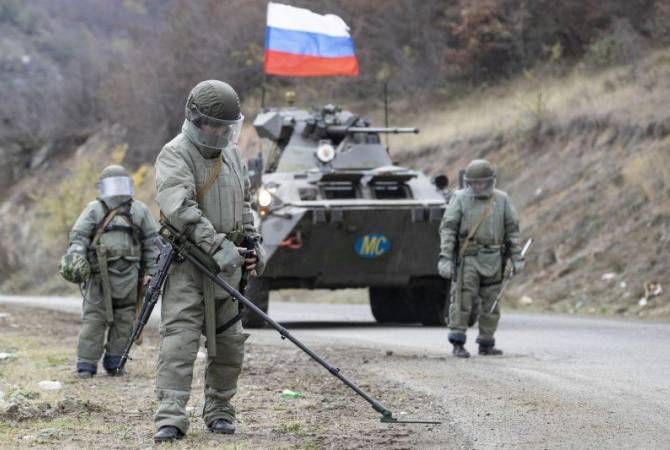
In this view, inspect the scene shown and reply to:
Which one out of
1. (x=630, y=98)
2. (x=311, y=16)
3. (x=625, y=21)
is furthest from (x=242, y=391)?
(x=625, y=21)

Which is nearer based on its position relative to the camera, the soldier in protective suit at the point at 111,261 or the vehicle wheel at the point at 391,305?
the soldier in protective suit at the point at 111,261

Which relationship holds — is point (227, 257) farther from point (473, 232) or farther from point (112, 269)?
point (473, 232)

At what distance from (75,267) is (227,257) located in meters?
4.12

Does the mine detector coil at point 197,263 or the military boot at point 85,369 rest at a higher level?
the mine detector coil at point 197,263

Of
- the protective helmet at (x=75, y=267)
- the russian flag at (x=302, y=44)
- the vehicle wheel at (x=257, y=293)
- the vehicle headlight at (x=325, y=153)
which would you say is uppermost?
the russian flag at (x=302, y=44)

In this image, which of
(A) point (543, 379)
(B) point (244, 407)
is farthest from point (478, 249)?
(B) point (244, 407)

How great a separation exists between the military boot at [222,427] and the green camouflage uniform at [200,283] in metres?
0.02

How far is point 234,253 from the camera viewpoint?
26.5ft

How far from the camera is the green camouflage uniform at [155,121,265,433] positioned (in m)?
8.03

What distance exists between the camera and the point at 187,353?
8133mm

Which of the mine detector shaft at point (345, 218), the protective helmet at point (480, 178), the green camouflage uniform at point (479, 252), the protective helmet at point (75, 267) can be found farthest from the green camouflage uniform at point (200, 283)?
the mine detector shaft at point (345, 218)

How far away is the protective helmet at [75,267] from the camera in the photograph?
39.0ft

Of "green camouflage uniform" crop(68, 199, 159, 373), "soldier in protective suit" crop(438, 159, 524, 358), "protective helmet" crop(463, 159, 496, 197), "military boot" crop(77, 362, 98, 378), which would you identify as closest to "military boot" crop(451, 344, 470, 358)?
A: "soldier in protective suit" crop(438, 159, 524, 358)

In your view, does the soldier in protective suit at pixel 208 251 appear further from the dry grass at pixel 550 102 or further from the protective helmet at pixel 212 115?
the dry grass at pixel 550 102
